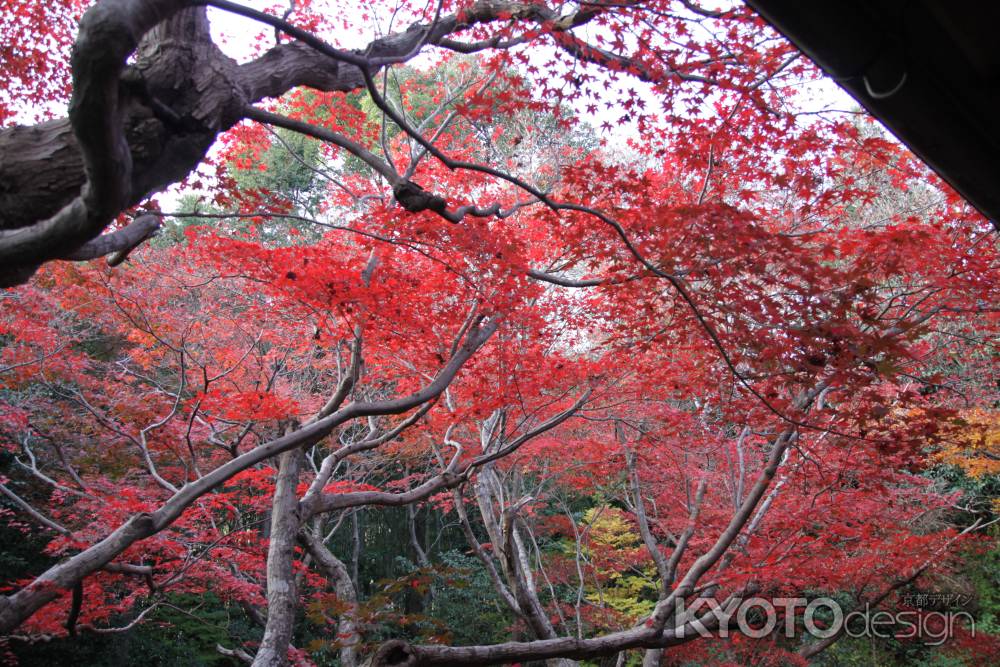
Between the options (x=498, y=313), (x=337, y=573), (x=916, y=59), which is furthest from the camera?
(x=337, y=573)

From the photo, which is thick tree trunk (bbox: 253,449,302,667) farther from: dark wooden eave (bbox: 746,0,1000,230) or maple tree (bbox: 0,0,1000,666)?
dark wooden eave (bbox: 746,0,1000,230)

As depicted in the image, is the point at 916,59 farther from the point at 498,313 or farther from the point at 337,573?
the point at 337,573

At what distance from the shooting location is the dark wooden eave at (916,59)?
3.73 ft

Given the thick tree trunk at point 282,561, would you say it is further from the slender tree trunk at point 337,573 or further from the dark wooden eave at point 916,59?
the dark wooden eave at point 916,59

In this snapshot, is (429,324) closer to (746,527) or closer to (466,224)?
(466,224)

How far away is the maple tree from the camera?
122 inches

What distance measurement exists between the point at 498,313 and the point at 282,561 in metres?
3.20

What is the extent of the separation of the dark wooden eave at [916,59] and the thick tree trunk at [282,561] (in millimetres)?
5755

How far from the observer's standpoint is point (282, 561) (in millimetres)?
6039

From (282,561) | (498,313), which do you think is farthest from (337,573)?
(498,313)

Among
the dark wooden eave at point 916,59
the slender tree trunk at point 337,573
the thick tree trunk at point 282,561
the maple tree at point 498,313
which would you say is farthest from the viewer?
the slender tree trunk at point 337,573

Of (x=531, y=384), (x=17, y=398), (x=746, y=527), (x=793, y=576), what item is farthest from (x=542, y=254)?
(x=17, y=398)

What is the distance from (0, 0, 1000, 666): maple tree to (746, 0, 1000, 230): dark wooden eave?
1.80m

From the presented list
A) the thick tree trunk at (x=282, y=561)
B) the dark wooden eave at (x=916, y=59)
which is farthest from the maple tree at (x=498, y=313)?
the dark wooden eave at (x=916, y=59)
